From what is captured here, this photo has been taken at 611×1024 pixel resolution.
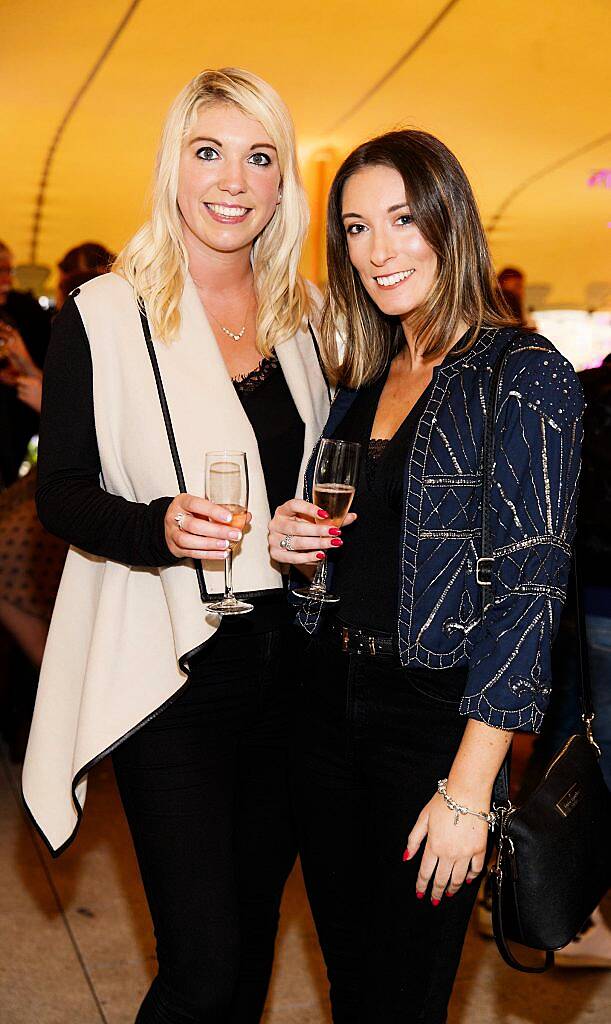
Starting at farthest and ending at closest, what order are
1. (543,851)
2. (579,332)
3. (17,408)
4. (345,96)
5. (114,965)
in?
(579,332), (345,96), (17,408), (114,965), (543,851)

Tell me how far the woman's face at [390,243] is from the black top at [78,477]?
0.54 metres

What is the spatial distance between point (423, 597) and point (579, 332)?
274 inches

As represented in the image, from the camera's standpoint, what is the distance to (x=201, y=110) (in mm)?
2158

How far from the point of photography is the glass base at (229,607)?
1889 mm

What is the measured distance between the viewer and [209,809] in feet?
6.60

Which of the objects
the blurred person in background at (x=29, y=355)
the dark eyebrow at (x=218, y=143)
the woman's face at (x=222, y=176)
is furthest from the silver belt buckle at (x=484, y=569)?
the blurred person in background at (x=29, y=355)

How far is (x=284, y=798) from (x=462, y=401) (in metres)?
0.89

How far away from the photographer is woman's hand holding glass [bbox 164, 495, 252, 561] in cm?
178

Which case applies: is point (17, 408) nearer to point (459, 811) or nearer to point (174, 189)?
point (174, 189)

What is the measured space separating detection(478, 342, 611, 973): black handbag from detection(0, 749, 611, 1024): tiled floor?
4.15 feet

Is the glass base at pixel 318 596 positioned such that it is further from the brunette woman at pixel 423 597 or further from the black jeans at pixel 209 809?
the black jeans at pixel 209 809

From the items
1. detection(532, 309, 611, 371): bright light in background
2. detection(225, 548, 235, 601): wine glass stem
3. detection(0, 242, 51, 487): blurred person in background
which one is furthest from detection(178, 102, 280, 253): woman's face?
detection(532, 309, 611, 371): bright light in background

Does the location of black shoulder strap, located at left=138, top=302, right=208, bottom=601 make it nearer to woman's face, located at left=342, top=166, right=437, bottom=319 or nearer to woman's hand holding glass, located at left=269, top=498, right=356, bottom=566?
woman's hand holding glass, located at left=269, top=498, right=356, bottom=566

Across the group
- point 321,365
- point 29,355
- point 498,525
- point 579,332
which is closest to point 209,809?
point 498,525
